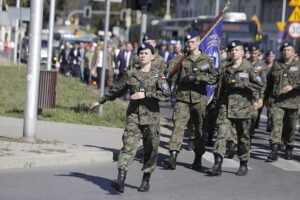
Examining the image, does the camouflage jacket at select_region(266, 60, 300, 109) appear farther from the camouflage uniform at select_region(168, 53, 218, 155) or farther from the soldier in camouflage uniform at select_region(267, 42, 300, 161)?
the camouflage uniform at select_region(168, 53, 218, 155)

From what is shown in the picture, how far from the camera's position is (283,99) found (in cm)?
1305

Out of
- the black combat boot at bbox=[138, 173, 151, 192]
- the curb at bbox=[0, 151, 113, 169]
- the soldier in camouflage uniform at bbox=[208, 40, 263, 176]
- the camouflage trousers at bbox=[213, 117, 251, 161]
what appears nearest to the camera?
the black combat boot at bbox=[138, 173, 151, 192]

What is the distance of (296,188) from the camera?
402 inches

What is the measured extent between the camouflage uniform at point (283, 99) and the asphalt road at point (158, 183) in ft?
2.90

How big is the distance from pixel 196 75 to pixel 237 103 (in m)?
0.68

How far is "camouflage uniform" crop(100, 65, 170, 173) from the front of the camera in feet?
30.0

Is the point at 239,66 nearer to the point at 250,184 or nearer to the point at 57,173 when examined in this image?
the point at 250,184

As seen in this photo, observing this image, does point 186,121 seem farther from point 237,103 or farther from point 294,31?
point 294,31

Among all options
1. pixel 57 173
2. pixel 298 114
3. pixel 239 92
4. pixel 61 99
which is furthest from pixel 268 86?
pixel 61 99

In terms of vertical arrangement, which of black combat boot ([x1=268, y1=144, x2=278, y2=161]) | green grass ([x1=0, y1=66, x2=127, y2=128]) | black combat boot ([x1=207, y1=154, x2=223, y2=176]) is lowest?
green grass ([x1=0, y1=66, x2=127, y2=128])

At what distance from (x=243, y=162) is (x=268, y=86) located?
2538 mm

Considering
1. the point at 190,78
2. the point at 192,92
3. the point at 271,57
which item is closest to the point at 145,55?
the point at 190,78

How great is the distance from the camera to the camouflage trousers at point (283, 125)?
12875 millimetres

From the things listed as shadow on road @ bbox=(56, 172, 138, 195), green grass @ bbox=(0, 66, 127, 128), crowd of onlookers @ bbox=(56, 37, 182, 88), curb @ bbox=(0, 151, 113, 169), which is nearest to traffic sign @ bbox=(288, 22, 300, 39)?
crowd of onlookers @ bbox=(56, 37, 182, 88)
